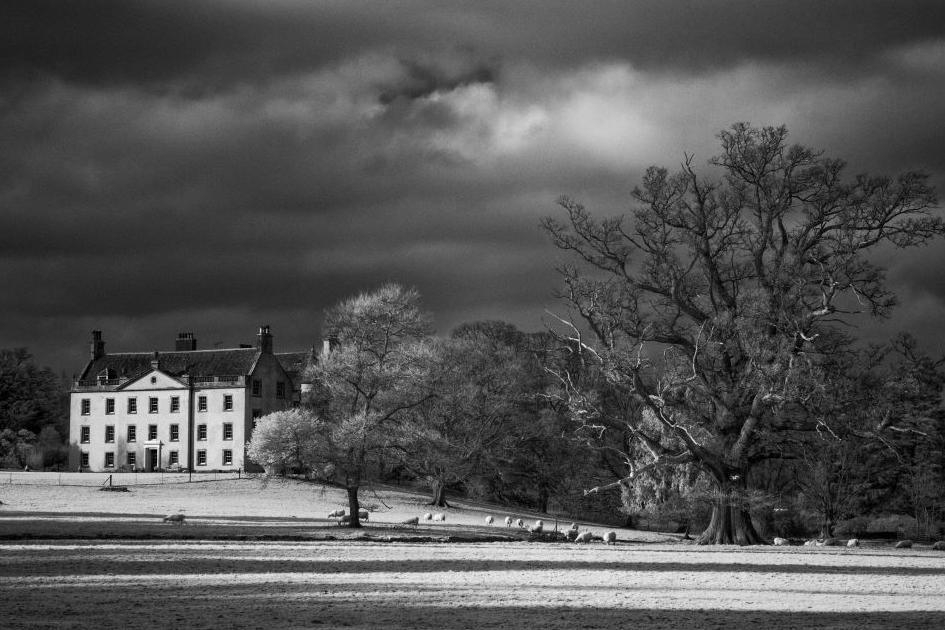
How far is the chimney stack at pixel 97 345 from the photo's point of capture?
98438mm

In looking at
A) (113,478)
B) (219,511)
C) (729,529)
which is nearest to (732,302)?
(729,529)

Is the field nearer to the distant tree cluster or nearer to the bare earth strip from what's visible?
the bare earth strip

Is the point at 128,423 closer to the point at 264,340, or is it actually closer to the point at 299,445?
the point at 264,340

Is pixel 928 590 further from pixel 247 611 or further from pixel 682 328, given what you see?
pixel 682 328

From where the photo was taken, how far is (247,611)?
616 inches

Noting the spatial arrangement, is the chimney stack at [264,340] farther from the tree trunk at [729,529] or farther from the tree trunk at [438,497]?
the tree trunk at [729,529]

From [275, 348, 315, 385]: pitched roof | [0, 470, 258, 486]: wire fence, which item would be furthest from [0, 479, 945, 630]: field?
[275, 348, 315, 385]: pitched roof

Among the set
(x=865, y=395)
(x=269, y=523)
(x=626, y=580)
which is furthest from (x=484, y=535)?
(x=626, y=580)

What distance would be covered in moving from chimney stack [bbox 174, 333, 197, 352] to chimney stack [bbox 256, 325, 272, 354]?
32.4ft

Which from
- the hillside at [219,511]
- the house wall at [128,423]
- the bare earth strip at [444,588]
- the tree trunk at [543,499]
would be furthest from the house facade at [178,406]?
the bare earth strip at [444,588]

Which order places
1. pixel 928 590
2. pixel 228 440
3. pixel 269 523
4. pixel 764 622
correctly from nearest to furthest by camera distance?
pixel 764 622, pixel 928 590, pixel 269 523, pixel 228 440

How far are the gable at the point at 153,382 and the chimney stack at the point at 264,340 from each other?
7933 mm

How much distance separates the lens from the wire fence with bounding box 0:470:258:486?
2896 inches

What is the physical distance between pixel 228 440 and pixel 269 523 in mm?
47960
